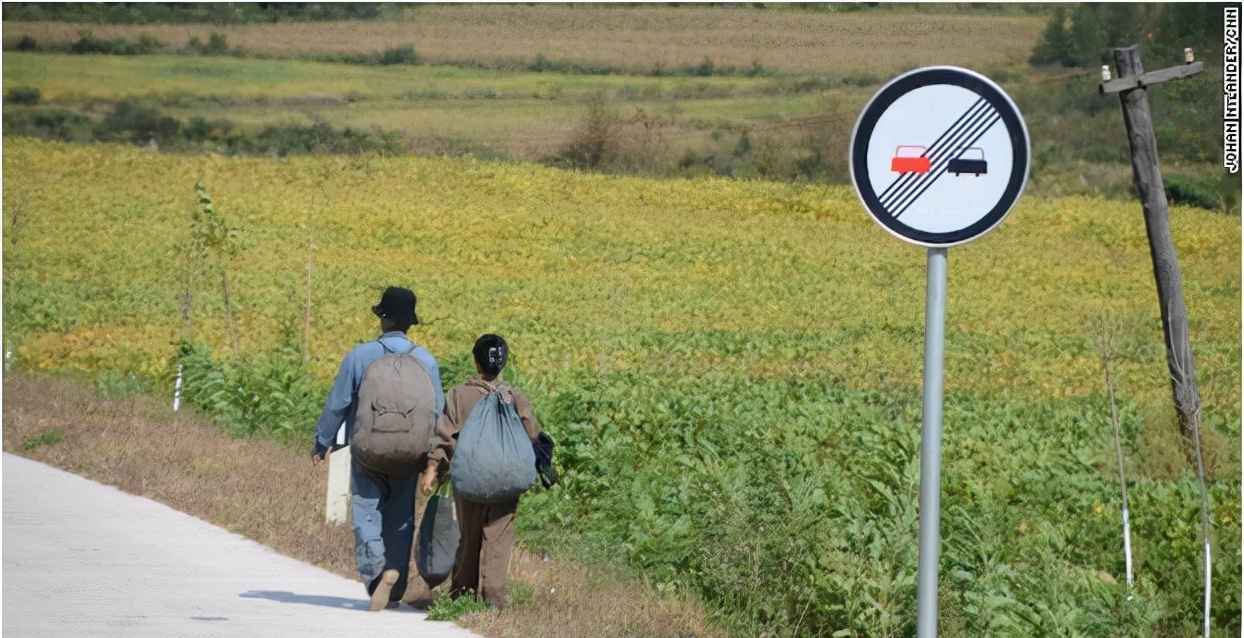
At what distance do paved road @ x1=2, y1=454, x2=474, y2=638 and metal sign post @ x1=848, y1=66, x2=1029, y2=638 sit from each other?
348cm

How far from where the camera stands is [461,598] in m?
10.0

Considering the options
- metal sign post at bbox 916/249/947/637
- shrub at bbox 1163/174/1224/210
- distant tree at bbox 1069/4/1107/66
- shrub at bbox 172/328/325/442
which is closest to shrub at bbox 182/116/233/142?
distant tree at bbox 1069/4/1107/66

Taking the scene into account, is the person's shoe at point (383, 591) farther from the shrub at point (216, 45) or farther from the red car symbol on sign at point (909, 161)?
the shrub at point (216, 45)

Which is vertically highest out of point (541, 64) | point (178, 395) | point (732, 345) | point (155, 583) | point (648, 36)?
point (648, 36)

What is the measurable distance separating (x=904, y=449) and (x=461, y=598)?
478cm

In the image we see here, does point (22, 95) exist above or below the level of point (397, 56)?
below

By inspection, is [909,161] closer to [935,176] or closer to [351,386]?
[935,176]

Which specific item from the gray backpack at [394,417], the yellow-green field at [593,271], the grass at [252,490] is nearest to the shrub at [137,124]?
the yellow-green field at [593,271]

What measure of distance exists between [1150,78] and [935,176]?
522 inches

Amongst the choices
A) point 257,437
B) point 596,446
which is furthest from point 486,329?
point 596,446

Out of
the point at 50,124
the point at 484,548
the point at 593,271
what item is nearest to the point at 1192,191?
the point at 593,271

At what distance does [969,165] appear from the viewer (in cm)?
664

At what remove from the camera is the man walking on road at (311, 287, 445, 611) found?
10.2m

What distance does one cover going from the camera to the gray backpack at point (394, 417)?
10164 mm
